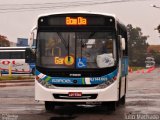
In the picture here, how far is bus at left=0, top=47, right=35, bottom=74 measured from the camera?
54.9 metres

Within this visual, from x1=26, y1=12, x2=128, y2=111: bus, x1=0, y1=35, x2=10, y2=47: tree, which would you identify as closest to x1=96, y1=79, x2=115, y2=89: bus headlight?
x1=26, y1=12, x2=128, y2=111: bus

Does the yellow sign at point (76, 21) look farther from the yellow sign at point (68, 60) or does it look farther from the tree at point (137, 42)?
the tree at point (137, 42)

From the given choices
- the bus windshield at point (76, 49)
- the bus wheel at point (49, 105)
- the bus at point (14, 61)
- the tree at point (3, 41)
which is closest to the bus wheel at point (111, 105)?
the bus windshield at point (76, 49)

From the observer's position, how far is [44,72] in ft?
51.7

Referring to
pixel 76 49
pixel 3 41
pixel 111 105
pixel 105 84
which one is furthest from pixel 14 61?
pixel 3 41

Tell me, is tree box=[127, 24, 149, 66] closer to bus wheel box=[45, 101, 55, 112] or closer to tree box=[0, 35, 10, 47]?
tree box=[0, 35, 10, 47]

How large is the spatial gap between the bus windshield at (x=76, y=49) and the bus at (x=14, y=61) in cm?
3873

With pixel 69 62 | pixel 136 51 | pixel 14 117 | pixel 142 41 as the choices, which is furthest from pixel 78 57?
pixel 142 41

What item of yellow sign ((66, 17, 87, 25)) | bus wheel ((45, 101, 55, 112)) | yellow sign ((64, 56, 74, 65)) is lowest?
bus wheel ((45, 101, 55, 112))

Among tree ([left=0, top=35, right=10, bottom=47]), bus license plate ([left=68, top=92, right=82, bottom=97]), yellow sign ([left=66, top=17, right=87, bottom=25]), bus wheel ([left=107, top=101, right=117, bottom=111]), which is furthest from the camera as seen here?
tree ([left=0, top=35, right=10, bottom=47])

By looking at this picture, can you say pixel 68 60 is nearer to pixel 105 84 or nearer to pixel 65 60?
pixel 65 60

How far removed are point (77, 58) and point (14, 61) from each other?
40.2 meters

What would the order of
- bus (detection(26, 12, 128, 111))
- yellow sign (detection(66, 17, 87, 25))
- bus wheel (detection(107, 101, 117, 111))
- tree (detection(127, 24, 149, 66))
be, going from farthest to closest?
tree (detection(127, 24, 149, 66)) < bus wheel (detection(107, 101, 117, 111)) < yellow sign (detection(66, 17, 87, 25)) < bus (detection(26, 12, 128, 111))

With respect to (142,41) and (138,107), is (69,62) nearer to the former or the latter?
(138,107)
